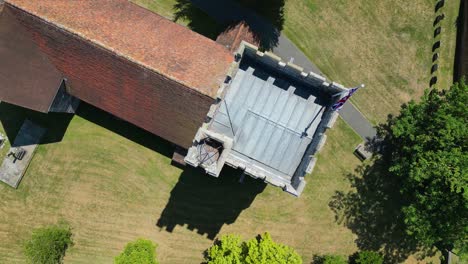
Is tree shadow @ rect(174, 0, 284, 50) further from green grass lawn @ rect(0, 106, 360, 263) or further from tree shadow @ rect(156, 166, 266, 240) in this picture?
tree shadow @ rect(156, 166, 266, 240)

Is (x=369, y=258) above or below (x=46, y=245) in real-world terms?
above

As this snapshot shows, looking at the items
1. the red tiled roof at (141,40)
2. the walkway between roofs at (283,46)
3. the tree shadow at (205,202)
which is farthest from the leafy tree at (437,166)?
the red tiled roof at (141,40)

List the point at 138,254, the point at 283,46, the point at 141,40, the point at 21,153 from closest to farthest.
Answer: the point at 141,40, the point at 138,254, the point at 21,153, the point at 283,46

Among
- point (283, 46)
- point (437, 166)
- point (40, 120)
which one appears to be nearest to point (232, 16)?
point (283, 46)

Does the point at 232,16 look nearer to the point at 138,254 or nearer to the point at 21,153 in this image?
the point at 138,254

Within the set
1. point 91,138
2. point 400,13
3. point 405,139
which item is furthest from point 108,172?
point 400,13

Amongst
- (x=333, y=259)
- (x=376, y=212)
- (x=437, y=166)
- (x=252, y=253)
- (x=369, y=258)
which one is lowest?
(x=252, y=253)

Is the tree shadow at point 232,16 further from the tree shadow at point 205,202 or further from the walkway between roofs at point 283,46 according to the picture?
the tree shadow at point 205,202
